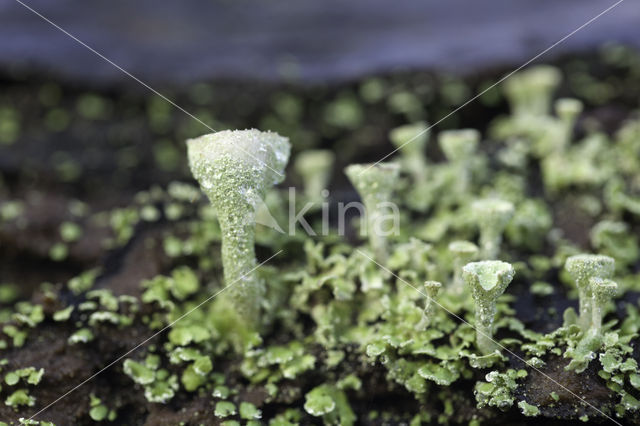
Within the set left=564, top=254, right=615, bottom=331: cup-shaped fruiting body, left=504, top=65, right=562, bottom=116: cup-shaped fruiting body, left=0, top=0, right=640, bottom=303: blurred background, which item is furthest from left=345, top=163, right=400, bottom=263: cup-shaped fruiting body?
left=504, top=65, right=562, bottom=116: cup-shaped fruiting body

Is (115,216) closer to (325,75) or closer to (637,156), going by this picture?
(325,75)

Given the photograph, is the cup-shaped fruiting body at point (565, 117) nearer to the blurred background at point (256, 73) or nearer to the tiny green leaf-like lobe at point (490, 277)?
the blurred background at point (256, 73)

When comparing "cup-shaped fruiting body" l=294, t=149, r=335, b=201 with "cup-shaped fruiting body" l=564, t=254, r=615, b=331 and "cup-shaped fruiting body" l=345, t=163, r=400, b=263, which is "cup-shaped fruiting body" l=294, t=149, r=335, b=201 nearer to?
"cup-shaped fruiting body" l=345, t=163, r=400, b=263

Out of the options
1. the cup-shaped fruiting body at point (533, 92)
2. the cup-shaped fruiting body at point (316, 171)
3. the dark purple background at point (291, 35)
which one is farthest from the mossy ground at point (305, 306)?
the dark purple background at point (291, 35)

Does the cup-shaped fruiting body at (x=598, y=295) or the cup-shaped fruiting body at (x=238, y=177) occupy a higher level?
the cup-shaped fruiting body at (x=238, y=177)

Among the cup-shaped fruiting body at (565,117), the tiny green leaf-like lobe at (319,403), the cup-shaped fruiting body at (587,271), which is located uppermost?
the cup-shaped fruiting body at (565,117)

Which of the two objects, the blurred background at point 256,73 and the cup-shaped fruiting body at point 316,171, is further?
the blurred background at point 256,73

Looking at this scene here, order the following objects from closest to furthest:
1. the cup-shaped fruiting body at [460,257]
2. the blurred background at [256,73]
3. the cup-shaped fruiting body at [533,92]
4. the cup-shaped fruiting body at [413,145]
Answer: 1. the cup-shaped fruiting body at [460,257]
2. the cup-shaped fruiting body at [413,145]
3. the cup-shaped fruiting body at [533,92]
4. the blurred background at [256,73]
